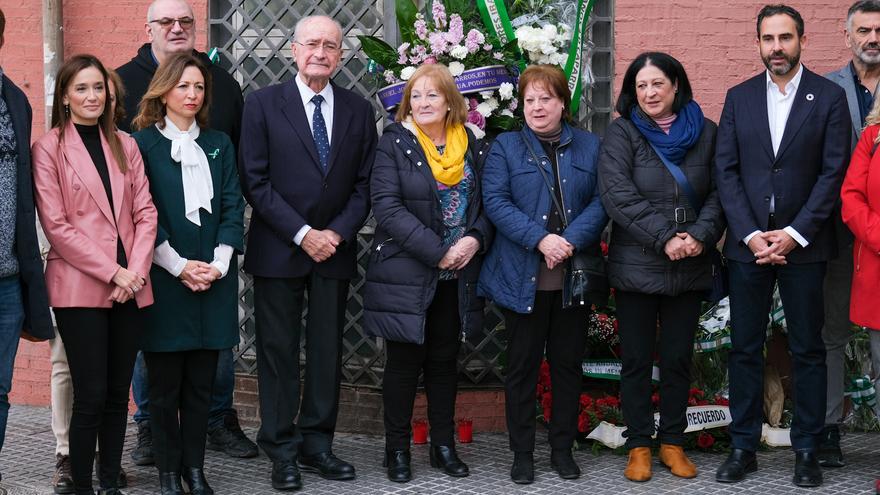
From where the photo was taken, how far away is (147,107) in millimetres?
5648

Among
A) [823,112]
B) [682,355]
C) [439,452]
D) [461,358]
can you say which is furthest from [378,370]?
Answer: [823,112]

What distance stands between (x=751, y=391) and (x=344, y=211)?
7.20 ft

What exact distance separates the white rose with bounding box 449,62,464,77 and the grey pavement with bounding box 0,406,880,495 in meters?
2.04

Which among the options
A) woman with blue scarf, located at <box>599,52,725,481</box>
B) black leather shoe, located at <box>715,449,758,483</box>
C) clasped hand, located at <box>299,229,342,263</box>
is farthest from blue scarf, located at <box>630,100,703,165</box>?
clasped hand, located at <box>299,229,342,263</box>

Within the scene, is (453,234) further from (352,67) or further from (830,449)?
(830,449)

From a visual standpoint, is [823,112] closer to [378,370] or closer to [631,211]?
[631,211]

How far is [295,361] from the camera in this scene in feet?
19.9

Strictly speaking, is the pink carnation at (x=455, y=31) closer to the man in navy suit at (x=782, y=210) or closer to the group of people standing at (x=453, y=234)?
the group of people standing at (x=453, y=234)

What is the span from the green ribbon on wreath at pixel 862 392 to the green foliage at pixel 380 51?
124 inches

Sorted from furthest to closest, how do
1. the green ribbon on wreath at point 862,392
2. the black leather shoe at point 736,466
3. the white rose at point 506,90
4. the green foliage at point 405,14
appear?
the green ribbon on wreath at point 862,392 → the green foliage at point 405,14 → the white rose at point 506,90 → the black leather shoe at point 736,466

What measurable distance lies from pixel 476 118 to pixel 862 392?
2.72m

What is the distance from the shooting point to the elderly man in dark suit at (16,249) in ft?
17.1

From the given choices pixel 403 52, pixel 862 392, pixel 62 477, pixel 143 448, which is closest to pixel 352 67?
pixel 403 52

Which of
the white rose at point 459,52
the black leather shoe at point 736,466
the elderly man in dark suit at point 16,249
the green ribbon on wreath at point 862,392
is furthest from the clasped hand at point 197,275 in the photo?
the green ribbon on wreath at point 862,392
